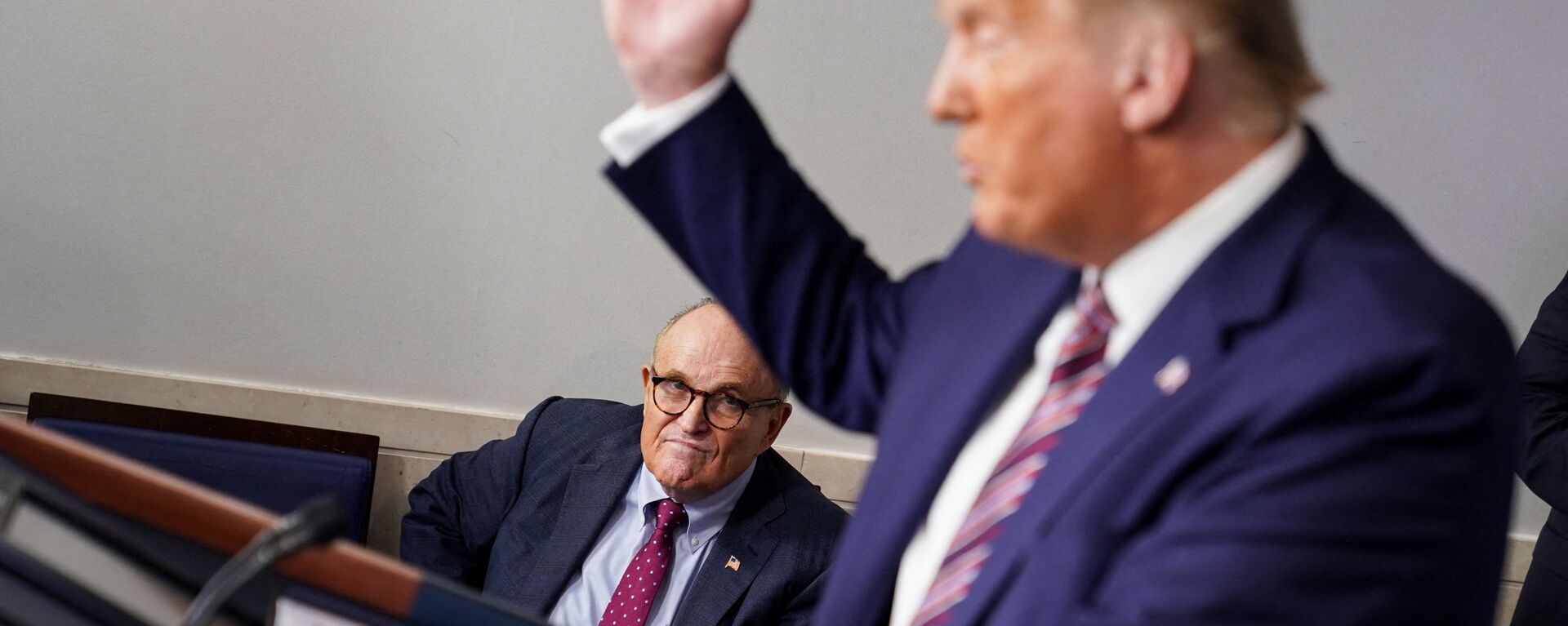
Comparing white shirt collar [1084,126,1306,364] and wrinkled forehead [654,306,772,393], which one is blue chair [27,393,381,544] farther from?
white shirt collar [1084,126,1306,364]

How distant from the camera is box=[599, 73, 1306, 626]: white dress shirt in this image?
897 millimetres

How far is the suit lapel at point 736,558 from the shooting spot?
242 centimetres

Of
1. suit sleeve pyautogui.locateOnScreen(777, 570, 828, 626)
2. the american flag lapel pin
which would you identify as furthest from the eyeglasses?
the american flag lapel pin

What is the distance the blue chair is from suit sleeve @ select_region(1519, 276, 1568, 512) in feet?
7.60

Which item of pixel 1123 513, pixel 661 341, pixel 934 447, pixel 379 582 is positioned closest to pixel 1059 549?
pixel 1123 513

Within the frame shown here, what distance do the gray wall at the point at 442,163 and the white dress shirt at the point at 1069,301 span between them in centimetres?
210

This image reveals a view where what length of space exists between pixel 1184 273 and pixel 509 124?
2451 millimetres

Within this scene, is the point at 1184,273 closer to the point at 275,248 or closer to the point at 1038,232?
the point at 1038,232

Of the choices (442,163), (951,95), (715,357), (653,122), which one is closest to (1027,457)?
(951,95)

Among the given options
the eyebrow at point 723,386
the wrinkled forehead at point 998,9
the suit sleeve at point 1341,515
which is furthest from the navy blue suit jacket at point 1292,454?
the eyebrow at point 723,386

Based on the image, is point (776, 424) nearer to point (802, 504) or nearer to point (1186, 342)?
point (802, 504)

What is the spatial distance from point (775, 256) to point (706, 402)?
147 cm

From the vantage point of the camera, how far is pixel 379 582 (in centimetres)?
91

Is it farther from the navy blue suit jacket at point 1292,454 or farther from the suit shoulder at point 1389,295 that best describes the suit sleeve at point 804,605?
the suit shoulder at point 1389,295
